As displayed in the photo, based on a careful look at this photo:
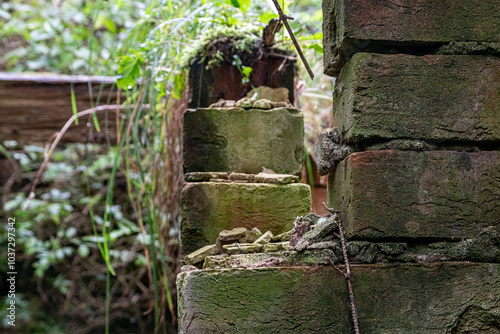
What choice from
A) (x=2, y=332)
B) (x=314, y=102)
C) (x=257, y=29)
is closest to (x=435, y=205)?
(x=257, y=29)

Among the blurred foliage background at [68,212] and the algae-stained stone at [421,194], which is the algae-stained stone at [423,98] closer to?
the algae-stained stone at [421,194]

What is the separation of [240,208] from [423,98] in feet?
2.61

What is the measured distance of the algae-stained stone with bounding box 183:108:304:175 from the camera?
2.14 m

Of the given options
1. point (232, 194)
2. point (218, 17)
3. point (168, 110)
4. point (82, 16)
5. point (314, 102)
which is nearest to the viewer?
point (232, 194)

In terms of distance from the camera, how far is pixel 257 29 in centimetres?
251

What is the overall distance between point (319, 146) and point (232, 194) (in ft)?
1.54

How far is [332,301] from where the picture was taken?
1.39 m

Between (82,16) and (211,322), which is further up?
(82,16)

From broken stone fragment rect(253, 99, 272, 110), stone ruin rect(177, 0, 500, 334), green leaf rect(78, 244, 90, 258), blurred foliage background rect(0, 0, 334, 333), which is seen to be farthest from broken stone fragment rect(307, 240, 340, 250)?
green leaf rect(78, 244, 90, 258)

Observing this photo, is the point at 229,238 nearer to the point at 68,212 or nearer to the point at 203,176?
the point at 203,176

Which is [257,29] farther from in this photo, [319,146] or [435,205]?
[435,205]

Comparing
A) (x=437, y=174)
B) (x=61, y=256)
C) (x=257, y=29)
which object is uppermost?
(x=257, y=29)

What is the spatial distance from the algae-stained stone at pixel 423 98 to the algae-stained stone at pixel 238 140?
68 cm

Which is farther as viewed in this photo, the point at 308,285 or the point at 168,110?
the point at 168,110
